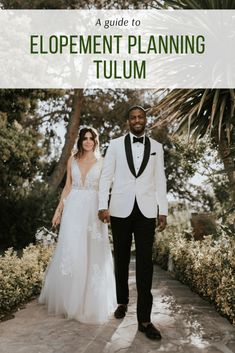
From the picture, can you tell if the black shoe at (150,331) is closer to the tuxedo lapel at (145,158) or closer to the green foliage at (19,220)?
the tuxedo lapel at (145,158)

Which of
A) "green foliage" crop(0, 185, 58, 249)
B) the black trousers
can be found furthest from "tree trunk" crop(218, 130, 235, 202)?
"green foliage" crop(0, 185, 58, 249)

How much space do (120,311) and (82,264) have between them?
655 millimetres

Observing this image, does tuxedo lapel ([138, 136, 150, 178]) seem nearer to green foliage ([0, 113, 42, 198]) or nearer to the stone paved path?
the stone paved path

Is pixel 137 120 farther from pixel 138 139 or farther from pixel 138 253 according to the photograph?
pixel 138 253

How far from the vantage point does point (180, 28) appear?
7.05m

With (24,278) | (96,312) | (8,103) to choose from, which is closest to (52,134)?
(8,103)

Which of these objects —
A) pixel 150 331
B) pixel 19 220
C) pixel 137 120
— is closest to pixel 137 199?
pixel 137 120

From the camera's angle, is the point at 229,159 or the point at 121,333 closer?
the point at 121,333

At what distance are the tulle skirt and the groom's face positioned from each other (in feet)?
4.05

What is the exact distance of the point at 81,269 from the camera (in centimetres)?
510

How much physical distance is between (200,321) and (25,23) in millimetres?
8263

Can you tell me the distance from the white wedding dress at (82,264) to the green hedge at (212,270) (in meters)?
1.21

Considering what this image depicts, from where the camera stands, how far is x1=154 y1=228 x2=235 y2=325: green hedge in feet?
16.4

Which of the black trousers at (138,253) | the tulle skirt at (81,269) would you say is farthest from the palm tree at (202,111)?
the black trousers at (138,253)
